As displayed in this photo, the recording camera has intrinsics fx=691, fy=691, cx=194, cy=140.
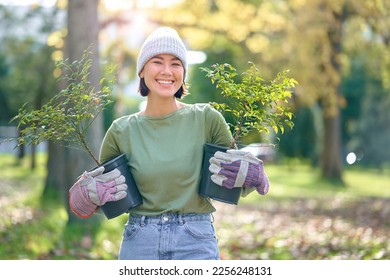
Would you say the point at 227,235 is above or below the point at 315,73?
below

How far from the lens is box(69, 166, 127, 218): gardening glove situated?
303 centimetres

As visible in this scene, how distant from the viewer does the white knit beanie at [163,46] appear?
307 cm

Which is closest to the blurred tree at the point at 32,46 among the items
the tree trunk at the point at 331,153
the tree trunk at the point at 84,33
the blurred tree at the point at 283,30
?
the blurred tree at the point at 283,30

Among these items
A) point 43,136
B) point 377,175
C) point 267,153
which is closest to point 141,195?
point 43,136

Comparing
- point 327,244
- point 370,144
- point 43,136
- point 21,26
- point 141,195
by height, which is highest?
point 21,26

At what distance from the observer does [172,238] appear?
9.78ft

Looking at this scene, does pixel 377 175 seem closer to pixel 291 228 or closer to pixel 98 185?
pixel 291 228

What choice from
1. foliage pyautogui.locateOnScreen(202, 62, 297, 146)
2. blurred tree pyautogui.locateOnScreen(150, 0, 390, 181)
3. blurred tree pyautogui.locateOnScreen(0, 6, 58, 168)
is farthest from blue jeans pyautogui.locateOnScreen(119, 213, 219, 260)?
blurred tree pyautogui.locateOnScreen(0, 6, 58, 168)

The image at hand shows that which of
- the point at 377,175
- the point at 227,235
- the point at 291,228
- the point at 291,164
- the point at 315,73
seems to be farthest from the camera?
the point at 291,164

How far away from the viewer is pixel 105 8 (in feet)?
49.8

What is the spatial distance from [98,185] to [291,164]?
98.4ft

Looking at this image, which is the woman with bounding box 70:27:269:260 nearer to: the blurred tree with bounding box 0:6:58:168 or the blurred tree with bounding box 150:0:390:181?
the blurred tree with bounding box 150:0:390:181

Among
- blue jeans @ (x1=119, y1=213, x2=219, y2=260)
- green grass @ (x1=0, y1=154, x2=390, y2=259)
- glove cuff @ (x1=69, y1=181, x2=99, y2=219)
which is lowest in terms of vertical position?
green grass @ (x1=0, y1=154, x2=390, y2=259)

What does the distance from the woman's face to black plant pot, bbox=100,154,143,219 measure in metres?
0.34
